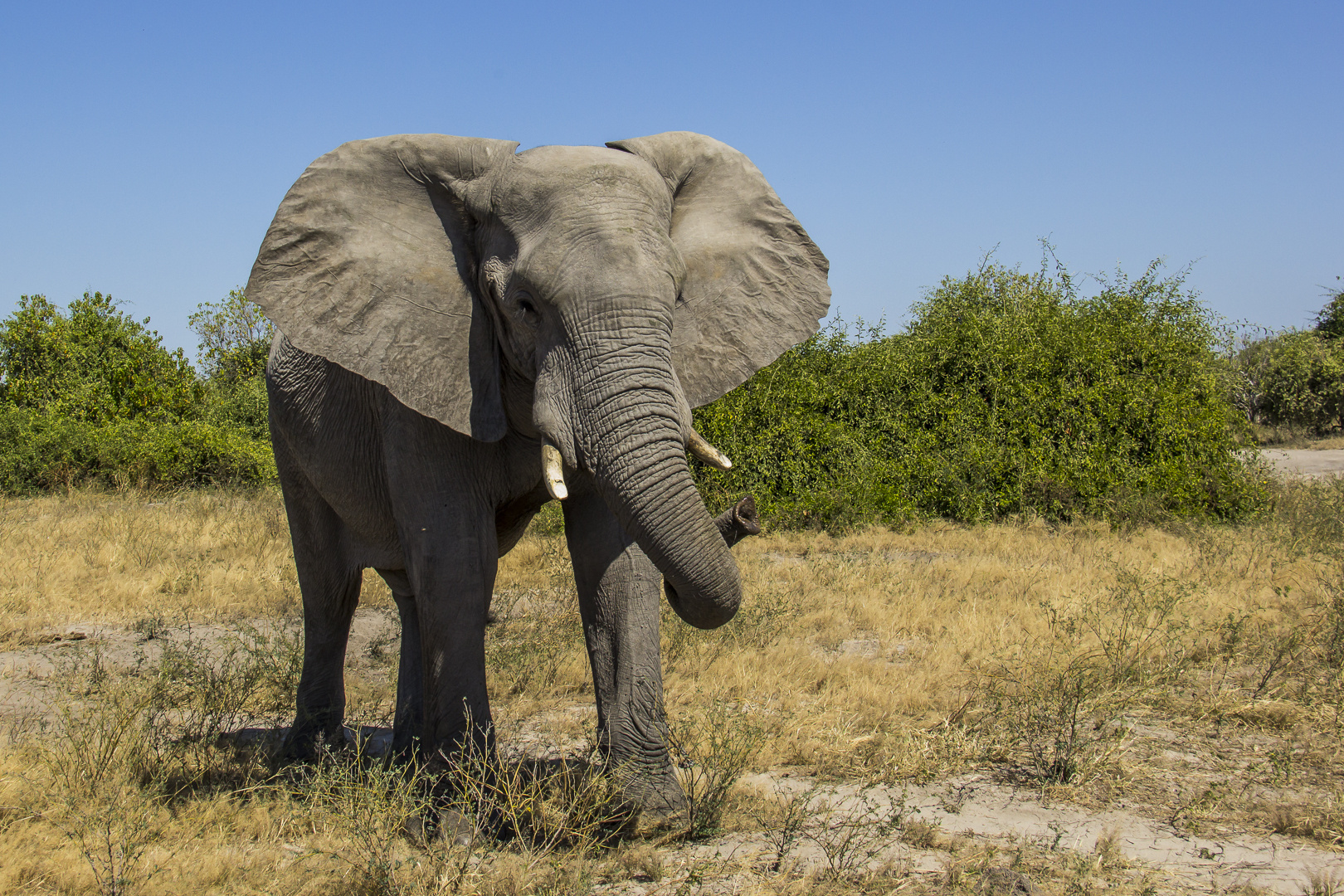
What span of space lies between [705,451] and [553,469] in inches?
24.1

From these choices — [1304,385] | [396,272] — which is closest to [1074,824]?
[396,272]

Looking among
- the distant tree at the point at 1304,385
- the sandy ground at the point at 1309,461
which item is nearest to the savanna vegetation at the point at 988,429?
the sandy ground at the point at 1309,461

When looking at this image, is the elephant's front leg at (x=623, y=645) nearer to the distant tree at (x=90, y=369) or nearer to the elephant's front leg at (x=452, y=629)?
the elephant's front leg at (x=452, y=629)

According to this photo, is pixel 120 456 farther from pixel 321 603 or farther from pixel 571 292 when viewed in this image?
pixel 571 292

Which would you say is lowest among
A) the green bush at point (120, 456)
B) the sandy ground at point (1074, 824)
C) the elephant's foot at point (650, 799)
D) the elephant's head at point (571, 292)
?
the sandy ground at point (1074, 824)

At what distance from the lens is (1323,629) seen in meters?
6.66

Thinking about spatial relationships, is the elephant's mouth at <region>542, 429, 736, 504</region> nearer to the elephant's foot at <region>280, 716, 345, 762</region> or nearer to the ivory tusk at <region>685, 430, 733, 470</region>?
the ivory tusk at <region>685, 430, 733, 470</region>

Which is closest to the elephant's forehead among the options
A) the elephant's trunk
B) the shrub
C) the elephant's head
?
the elephant's head

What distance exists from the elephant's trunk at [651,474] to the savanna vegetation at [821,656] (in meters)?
1.01

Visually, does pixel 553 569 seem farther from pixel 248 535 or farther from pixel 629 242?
pixel 629 242

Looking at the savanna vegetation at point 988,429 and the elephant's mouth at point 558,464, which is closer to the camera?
the elephant's mouth at point 558,464

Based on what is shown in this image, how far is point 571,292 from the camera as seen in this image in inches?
131

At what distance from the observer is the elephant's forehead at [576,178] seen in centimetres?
352

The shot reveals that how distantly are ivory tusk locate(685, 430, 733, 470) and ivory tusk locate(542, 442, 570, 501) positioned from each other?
1.48 feet
